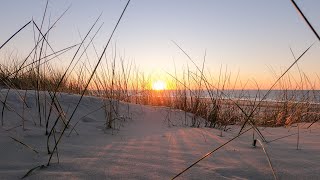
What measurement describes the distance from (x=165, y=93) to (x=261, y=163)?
3.94m

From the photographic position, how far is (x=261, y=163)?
4.21 ft

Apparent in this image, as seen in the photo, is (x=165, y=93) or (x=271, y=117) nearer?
(x=271, y=117)

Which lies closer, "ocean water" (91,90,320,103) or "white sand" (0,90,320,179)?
"white sand" (0,90,320,179)

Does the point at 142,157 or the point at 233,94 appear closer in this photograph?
the point at 142,157

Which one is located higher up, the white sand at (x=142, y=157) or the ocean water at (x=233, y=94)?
the ocean water at (x=233, y=94)

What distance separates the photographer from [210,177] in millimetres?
1086

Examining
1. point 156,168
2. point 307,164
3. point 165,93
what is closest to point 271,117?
point 165,93

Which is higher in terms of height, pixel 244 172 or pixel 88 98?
pixel 88 98

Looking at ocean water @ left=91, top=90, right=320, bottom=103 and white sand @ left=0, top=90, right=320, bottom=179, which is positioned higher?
ocean water @ left=91, top=90, right=320, bottom=103

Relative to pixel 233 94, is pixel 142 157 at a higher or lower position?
lower

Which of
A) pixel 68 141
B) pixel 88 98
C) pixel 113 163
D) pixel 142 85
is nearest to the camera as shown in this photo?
pixel 113 163

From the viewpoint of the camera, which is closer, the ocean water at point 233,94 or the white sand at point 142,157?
the white sand at point 142,157

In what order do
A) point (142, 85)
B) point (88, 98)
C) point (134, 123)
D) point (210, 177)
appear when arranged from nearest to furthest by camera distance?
point (210, 177) < point (134, 123) < point (88, 98) < point (142, 85)

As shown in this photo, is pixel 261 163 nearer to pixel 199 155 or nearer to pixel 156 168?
pixel 199 155
